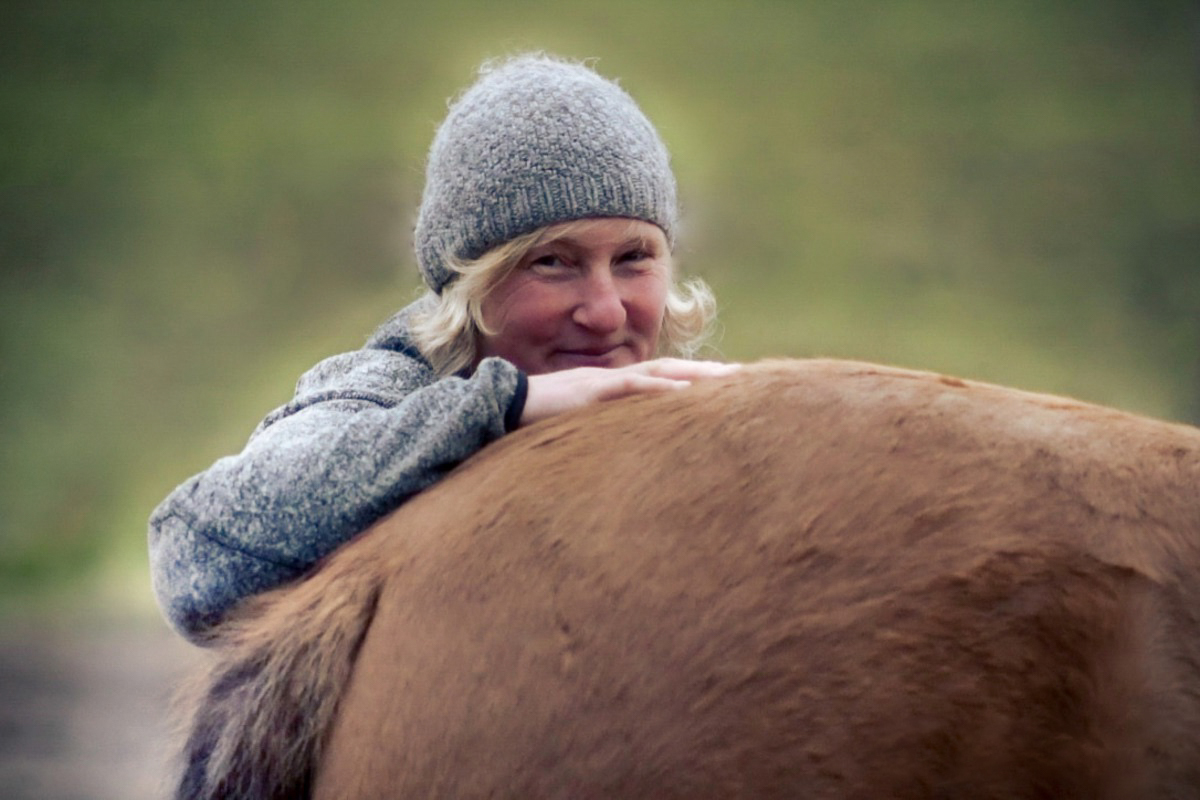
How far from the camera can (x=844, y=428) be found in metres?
0.76

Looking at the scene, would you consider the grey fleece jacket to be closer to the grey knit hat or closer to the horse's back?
the horse's back

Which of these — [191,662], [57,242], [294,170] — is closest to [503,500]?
[191,662]

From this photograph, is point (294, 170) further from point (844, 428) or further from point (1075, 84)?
point (844, 428)

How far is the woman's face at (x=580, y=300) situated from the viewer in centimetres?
122

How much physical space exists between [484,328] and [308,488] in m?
0.38

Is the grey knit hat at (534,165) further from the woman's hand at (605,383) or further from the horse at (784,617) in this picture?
the horse at (784,617)

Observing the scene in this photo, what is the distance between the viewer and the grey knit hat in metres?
1.20

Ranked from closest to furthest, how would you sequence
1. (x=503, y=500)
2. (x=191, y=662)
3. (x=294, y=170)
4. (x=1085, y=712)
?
1. (x=1085, y=712)
2. (x=503, y=500)
3. (x=191, y=662)
4. (x=294, y=170)

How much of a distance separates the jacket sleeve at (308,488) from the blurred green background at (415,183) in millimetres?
3368

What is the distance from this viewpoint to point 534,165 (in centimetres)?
120

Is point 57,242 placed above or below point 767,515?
above

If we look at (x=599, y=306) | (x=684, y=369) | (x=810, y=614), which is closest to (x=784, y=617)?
(x=810, y=614)

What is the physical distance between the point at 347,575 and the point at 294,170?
4.44 meters

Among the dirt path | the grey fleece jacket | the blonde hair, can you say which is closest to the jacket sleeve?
the grey fleece jacket
